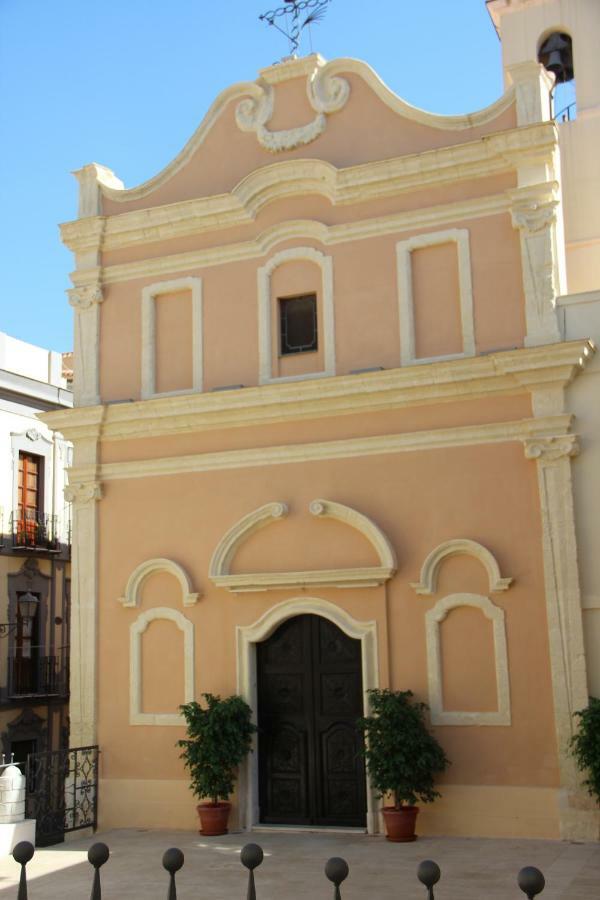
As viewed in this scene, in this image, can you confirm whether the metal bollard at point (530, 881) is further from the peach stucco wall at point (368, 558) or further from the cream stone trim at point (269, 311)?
the cream stone trim at point (269, 311)

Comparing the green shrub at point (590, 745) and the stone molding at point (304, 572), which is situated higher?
the stone molding at point (304, 572)

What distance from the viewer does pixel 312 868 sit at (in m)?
11.0

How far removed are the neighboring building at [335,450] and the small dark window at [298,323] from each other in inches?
1.2

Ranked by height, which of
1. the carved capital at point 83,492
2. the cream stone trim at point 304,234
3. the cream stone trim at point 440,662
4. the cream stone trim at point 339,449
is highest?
the cream stone trim at point 304,234

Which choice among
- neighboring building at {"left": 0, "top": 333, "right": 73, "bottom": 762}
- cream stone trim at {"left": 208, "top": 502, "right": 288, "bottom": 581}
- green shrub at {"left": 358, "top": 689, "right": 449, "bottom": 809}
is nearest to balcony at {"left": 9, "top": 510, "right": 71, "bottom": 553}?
neighboring building at {"left": 0, "top": 333, "right": 73, "bottom": 762}

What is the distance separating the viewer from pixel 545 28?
1659 cm

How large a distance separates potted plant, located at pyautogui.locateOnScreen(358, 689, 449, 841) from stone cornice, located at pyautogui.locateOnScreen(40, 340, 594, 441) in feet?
11.8

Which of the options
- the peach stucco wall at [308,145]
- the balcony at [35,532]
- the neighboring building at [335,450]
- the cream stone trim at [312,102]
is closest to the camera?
the neighboring building at [335,450]

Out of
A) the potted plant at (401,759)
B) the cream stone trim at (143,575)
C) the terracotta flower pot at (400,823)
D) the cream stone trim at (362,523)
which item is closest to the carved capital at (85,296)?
the cream stone trim at (143,575)

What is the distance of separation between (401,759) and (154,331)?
6.85 m

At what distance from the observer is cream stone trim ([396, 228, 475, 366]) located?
1331cm

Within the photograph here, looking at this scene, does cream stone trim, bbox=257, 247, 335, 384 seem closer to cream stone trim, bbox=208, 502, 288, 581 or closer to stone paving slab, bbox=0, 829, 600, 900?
cream stone trim, bbox=208, 502, 288, 581

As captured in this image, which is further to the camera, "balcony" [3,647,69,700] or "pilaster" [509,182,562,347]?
"balcony" [3,647,69,700]

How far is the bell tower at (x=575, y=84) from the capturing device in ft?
52.4
